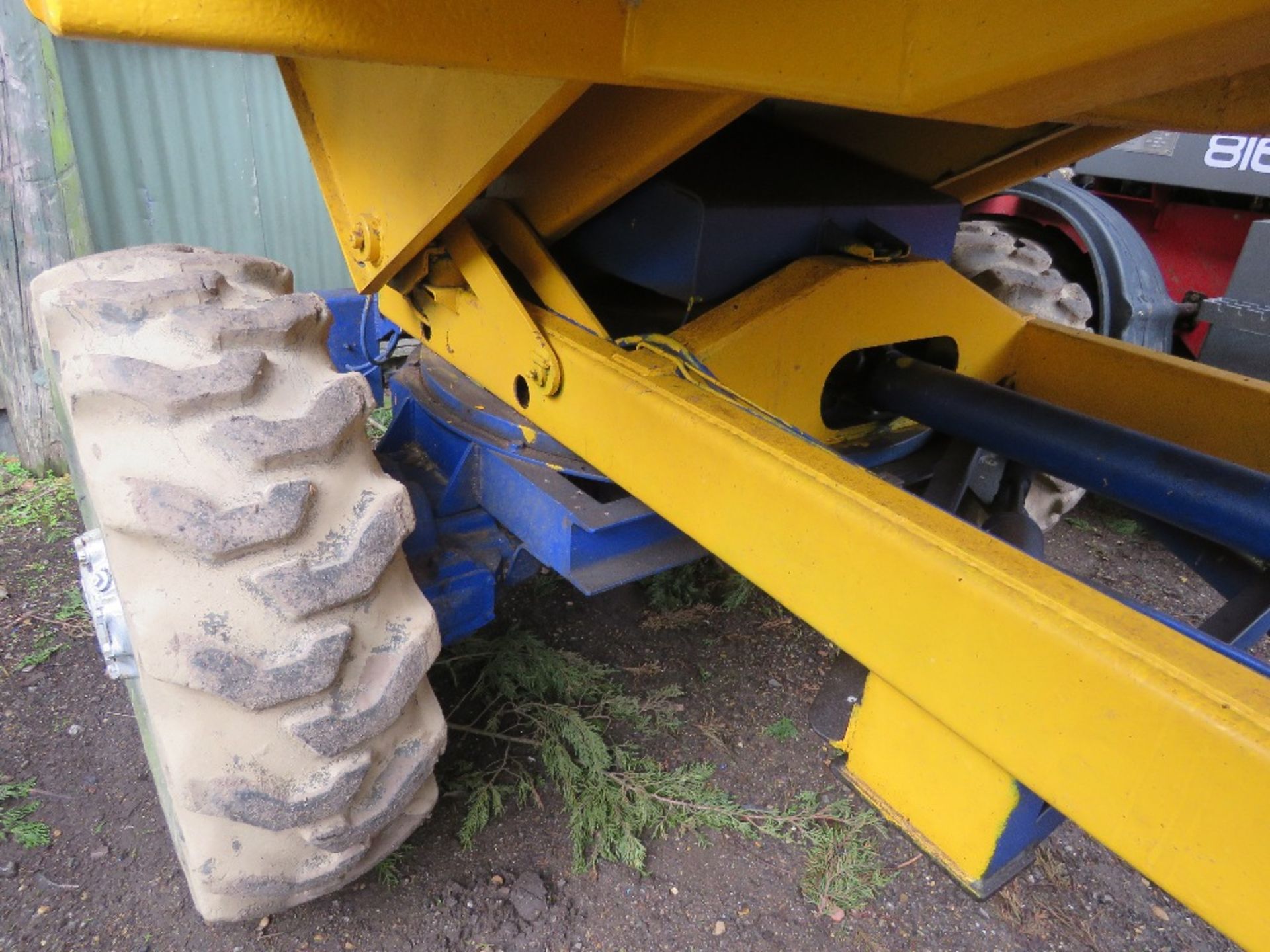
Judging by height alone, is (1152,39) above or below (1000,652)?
above

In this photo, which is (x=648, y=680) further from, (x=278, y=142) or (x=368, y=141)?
(x=278, y=142)

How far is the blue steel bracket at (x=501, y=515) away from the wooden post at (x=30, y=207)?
1.91 m

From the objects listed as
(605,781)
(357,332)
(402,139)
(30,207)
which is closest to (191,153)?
(30,207)

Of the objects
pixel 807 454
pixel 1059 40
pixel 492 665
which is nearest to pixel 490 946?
pixel 492 665

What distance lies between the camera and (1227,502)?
1479 mm

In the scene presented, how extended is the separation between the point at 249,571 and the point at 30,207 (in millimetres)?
2768

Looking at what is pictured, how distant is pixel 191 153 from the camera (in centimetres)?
426

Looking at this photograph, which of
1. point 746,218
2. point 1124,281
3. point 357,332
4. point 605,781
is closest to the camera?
point 746,218

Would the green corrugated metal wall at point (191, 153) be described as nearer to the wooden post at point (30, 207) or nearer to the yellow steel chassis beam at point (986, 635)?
the wooden post at point (30, 207)

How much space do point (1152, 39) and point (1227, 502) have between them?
1167 mm

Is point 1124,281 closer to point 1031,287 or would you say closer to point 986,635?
point 1031,287

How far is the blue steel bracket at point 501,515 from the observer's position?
1.72 meters

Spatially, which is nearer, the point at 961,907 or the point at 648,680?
the point at 961,907

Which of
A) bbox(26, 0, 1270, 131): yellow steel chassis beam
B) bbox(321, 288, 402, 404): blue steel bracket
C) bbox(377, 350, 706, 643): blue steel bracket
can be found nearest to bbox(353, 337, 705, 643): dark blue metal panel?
bbox(377, 350, 706, 643): blue steel bracket
